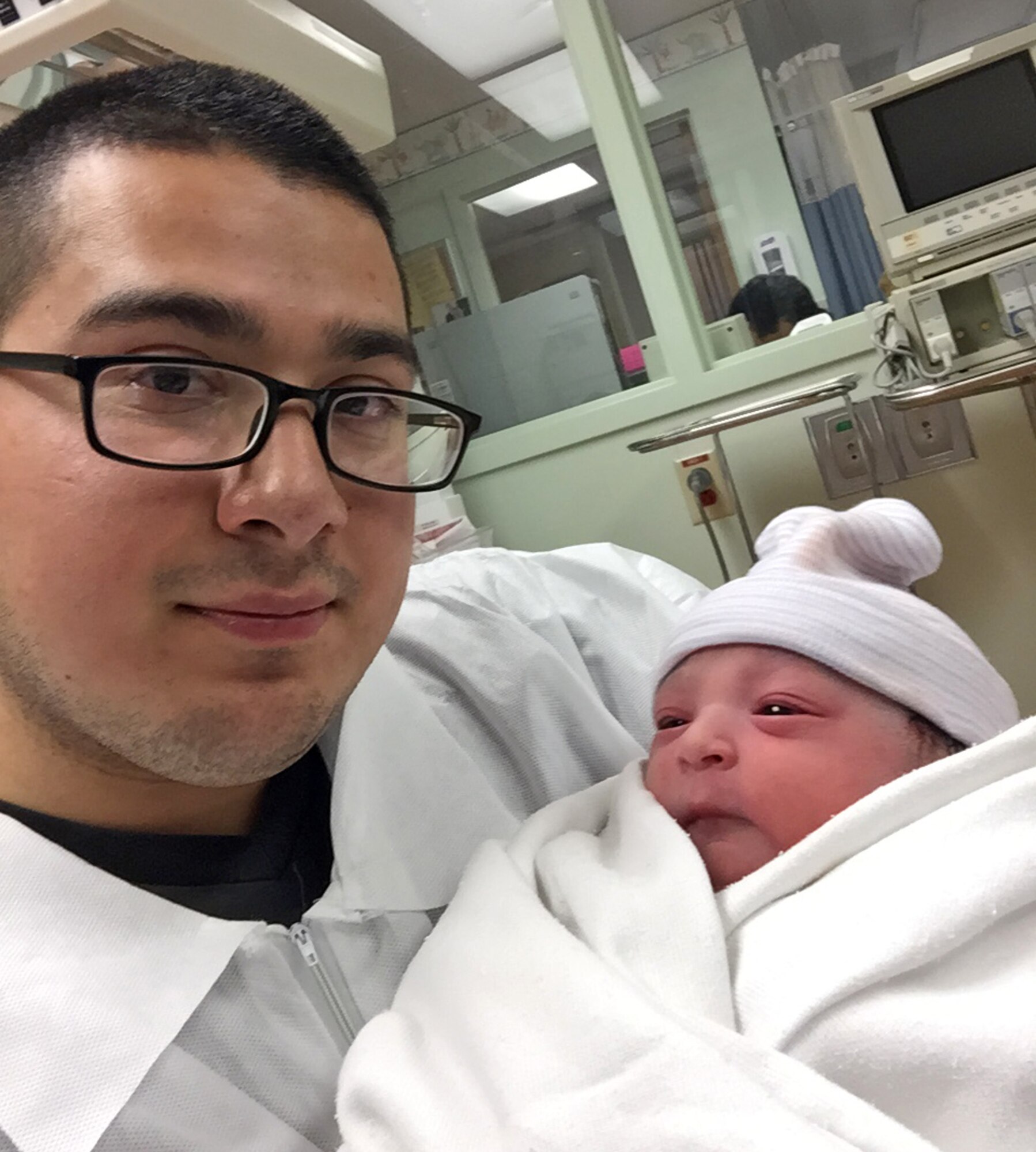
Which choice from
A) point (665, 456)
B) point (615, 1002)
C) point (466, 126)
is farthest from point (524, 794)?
point (466, 126)

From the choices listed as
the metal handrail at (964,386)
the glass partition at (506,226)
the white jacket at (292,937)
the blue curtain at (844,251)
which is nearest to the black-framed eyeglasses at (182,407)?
the white jacket at (292,937)

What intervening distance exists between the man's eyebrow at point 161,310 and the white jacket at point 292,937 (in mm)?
401

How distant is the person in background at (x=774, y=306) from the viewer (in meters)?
2.50

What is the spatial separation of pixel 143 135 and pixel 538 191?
7.66 ft

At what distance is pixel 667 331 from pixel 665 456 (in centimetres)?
33

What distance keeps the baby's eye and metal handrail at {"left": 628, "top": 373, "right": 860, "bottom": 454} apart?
112 centimetres

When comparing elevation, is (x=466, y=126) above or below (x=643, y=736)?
above

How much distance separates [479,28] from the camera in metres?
2.71

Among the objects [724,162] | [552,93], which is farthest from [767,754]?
[552,93]

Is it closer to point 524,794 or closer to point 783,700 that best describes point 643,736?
point 524,794

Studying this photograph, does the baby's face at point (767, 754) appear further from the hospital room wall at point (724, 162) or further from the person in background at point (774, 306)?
the hospital room wall at point (724, 162)

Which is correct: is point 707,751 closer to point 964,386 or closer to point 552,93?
point 964,386

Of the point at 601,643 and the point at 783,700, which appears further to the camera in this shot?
the point at 601,643

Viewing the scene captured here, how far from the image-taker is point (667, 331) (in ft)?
7.87
